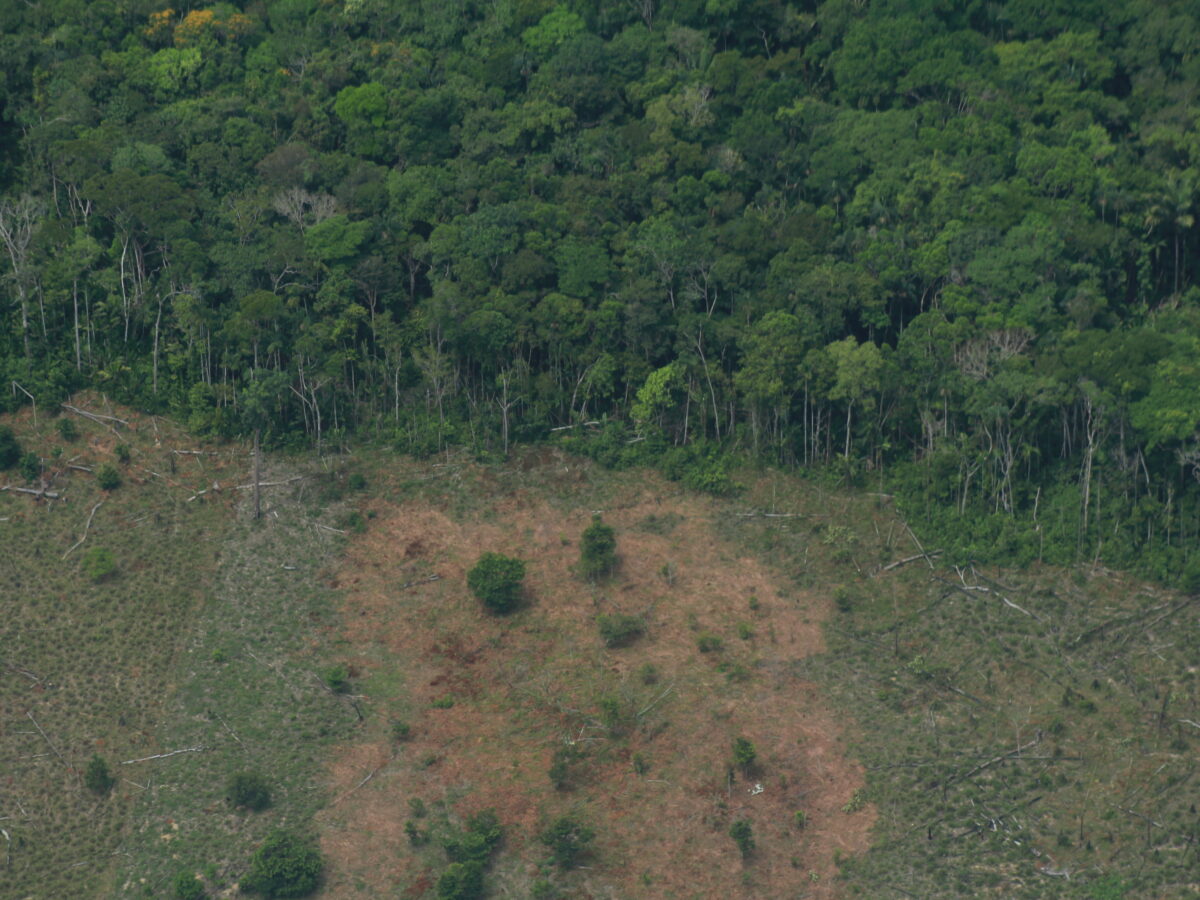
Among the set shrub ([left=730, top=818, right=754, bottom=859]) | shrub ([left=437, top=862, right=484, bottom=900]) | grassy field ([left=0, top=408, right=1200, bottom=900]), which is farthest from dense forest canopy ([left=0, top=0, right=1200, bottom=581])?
shrub ([left=437, top=862, right=484, bottom=900])

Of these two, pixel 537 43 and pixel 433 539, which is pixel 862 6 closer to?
pixel 537 43

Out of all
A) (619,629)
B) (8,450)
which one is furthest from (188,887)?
(8,450)

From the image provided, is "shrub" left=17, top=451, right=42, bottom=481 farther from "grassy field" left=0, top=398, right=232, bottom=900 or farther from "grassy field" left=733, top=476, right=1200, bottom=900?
"grassy field" left=733, top=476, right=1200, bottom=900

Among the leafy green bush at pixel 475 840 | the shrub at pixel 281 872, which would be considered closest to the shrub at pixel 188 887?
the shrub at pixel 281 872

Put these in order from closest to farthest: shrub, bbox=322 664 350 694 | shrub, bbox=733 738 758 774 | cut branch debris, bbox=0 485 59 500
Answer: shrub, bbox=733 738 758 774 → shrub, bbox=322 664 350 694 → cut branch debris, bbox=0 485 59 500

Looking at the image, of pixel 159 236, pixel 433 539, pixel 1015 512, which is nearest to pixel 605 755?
pixel 433 539

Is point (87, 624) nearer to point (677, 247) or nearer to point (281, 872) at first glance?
point (281, 872)
